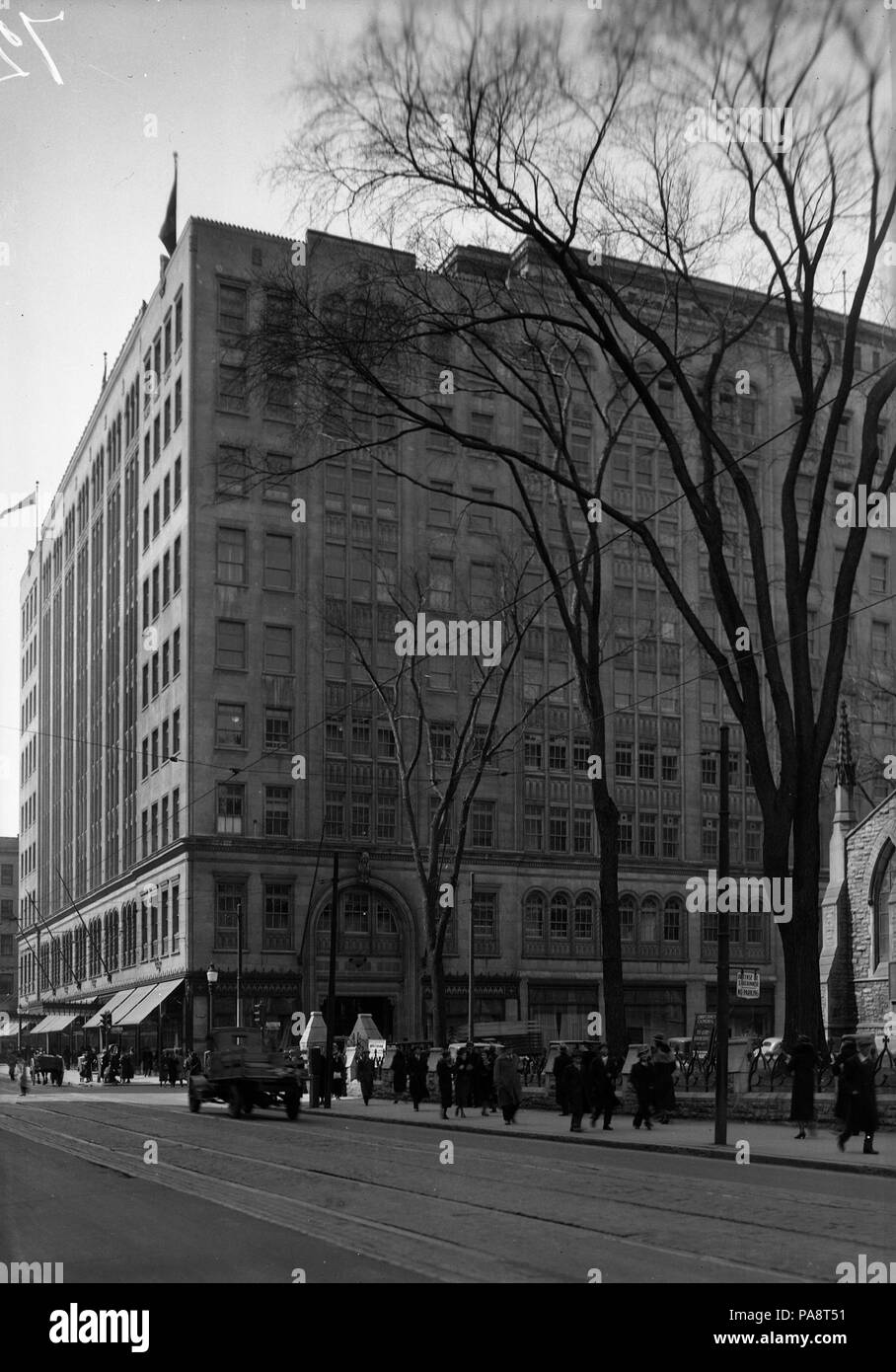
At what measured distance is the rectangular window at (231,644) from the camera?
66.8 m

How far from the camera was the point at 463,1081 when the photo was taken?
115 ft

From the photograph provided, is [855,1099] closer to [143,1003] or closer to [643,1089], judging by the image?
[643,1089]

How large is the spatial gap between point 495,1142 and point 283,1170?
756 centimetres

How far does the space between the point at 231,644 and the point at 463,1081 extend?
34.9 m

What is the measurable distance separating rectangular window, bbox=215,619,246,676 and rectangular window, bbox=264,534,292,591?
7.57 feet

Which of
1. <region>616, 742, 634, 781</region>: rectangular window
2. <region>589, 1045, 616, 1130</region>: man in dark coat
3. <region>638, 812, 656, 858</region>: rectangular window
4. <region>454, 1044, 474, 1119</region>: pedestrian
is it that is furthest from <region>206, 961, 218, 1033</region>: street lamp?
<region>589, 1045, 616, 1130</region>: man in dark coat

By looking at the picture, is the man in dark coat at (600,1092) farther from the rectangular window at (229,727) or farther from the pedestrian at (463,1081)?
the rectangular window at (229,727)

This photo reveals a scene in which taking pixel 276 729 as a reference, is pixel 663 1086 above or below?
below

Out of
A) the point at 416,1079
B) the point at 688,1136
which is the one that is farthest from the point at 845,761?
the point at 688,1136

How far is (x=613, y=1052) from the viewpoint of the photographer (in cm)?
3269

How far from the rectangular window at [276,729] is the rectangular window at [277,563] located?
541cm

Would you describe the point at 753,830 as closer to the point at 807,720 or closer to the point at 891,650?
the point at 891,650

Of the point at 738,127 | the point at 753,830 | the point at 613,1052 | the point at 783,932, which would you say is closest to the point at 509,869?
the point at 753,830

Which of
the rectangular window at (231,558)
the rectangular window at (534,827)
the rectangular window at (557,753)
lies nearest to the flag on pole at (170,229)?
the rectangular window at (231,558)
